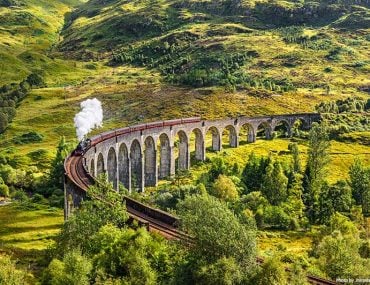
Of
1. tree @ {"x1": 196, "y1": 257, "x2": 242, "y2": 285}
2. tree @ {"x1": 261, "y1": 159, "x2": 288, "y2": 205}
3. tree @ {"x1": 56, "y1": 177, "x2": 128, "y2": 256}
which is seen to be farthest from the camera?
tree @ {"x1": 261, "y1": 159, "x2": 288, "y2": 205}

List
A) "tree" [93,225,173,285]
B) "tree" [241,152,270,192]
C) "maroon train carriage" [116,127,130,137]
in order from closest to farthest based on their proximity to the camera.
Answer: "tree" [93,225,173,285] < "maroon train carriage" [116,127,130,137] < "tree" [241,152,270,192]

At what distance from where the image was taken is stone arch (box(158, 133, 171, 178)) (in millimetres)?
103875

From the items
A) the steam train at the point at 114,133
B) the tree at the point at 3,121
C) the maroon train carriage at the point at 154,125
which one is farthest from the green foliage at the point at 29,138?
the maroon train carriage at the point at 154,125

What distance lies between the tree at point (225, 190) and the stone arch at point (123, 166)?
17387mm

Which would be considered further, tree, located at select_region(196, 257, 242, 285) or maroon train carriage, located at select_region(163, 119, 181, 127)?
maroon train carriage, located at select_region(163, 119, 181, 127)

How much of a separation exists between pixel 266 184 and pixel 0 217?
143 feet

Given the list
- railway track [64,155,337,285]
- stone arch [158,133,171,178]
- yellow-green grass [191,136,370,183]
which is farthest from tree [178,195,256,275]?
stone arch [158,133,171,178]

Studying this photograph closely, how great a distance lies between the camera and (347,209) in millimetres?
81375

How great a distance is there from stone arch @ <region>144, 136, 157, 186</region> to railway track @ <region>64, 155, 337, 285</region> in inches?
884

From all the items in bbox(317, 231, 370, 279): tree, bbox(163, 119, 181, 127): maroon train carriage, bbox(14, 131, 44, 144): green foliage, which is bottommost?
bbox(14, 131, 44, 144): green foliage

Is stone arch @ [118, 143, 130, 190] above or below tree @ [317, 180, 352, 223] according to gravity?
above

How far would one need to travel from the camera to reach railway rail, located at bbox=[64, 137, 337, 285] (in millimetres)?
41178

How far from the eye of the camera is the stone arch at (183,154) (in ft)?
358

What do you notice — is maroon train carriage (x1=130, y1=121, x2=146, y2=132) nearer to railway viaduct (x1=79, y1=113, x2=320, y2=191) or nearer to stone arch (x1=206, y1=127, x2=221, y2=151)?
railway viaduct (x1=79, y1=113, x2=320, y2=191)
